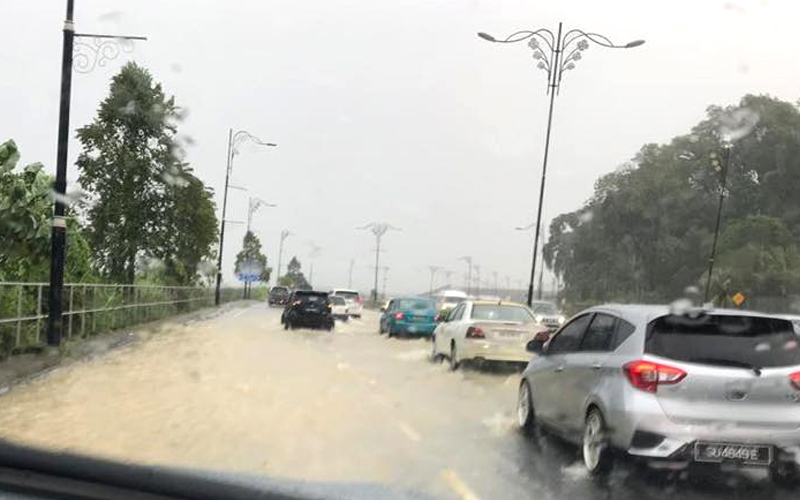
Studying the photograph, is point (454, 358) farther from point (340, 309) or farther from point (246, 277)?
point (246, 277)

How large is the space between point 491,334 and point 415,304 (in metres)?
13.8

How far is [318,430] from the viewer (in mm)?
9320

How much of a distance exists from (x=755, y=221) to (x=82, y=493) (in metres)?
51.2

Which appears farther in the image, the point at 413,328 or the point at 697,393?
the point at 413,328

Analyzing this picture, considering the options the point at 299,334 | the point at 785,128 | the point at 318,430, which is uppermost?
the point at 785,128

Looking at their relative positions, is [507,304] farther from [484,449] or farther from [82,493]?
[82,493]

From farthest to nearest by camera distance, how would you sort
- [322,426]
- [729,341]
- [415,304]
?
[415,304]
[322,426]
[729,341]

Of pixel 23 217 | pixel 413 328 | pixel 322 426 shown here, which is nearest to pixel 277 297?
pixel 413 328

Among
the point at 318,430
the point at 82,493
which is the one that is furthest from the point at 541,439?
the point at 82,493

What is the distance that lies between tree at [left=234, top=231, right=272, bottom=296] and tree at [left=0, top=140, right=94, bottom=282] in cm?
6311

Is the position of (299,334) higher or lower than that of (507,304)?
lower

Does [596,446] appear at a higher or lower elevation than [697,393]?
lower

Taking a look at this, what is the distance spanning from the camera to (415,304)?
2958cm

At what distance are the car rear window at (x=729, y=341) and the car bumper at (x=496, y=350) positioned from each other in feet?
28.2
